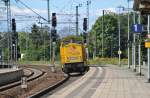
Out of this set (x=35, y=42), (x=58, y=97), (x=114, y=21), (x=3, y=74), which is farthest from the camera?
(x=35, y=42)

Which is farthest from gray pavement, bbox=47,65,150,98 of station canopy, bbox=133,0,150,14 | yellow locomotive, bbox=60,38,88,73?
yellow locomotive, bbox=60,38,88,73

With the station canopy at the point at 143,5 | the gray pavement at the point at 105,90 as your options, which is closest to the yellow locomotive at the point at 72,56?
the gray pavement at the point at 105,90

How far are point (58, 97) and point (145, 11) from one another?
44.4 feet

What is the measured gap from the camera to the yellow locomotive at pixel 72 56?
5625 centimetres

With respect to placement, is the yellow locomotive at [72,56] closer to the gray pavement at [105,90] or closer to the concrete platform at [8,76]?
the concrete platform at [8,76]

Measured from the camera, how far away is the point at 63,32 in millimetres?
199375

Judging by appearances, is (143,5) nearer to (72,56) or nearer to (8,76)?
(8,76)

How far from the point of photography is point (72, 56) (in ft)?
185

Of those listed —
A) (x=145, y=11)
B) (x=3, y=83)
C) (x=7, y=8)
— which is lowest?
(x=3, y=83)

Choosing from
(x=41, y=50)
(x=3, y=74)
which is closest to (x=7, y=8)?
(x=3, y=74)

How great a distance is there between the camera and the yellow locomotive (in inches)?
2215

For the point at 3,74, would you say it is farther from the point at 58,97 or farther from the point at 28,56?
the point at 28,56

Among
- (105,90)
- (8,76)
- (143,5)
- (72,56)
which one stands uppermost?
(143,5)

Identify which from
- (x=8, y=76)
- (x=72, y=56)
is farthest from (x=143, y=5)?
(x=72, y=56)
